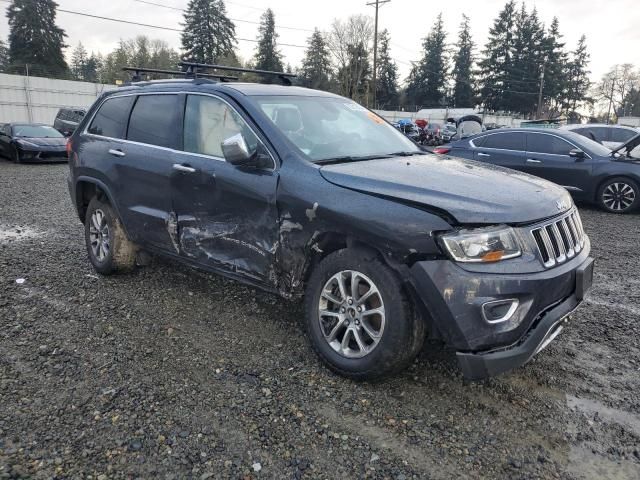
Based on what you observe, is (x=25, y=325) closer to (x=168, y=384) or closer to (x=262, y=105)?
(x=168, y=384)

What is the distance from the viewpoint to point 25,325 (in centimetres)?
385

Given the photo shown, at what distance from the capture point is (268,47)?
65.9m

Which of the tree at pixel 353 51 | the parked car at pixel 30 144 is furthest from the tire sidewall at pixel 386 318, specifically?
the tree at pixel 353 51

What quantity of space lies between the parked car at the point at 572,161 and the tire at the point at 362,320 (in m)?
7.35

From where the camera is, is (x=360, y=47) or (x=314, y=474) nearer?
(x=314, y=474)

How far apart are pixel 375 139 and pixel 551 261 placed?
68.9 inches

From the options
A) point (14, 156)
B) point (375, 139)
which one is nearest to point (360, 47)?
point (14, 156)

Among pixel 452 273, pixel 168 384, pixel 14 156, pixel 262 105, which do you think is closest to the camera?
pixel 452 273

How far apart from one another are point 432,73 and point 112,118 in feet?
230

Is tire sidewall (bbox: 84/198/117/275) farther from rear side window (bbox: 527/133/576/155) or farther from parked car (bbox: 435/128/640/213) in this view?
rear side window (bbox: 527/133/576/155)

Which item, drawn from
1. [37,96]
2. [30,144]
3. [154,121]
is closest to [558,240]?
[154,121]

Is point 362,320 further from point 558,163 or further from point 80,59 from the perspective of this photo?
point 80,59

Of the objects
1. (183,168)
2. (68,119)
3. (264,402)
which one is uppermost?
(68,119)

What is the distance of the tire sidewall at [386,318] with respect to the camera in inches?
107
